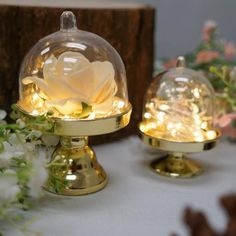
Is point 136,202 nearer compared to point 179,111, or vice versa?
point 136,202

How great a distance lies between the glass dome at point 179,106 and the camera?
83 cm

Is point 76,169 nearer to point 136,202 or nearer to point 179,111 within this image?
point 136,202

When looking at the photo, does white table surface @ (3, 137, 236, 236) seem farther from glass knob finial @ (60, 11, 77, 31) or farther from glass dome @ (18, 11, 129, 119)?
glass knob finial @ (60, 11, 77, 31)

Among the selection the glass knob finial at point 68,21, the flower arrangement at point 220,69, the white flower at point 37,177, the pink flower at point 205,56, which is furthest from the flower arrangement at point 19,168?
the pink flower at point 205,56

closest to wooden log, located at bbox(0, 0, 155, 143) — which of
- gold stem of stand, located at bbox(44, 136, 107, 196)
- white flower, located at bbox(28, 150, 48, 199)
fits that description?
gold stem of stand, located at bbox(44, 136, 107, 196)

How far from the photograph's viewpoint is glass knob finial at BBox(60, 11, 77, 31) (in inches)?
29.5

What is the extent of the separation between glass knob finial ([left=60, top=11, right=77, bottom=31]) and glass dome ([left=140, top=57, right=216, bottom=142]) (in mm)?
218

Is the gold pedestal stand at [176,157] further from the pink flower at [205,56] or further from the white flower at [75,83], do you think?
the pink flower at [205,56]

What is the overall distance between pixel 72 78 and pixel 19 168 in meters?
0.16

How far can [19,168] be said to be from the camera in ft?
Result: 2.10

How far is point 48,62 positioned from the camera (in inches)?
29.0

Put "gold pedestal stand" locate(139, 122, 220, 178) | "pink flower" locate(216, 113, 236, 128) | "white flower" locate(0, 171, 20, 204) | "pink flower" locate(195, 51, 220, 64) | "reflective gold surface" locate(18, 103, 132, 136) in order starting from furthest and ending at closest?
"pink flower" locate(195, 51, 220, 64) < "pink flower" locate(216, 113, 236, 128) < "gold pedestal stand" locate(139, 122, 220, 178) < "reflective gold surface" locate(18, 103, 132, 136) < "white flower" locate(0, 171, 20, 204)

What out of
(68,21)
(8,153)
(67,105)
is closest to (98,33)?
(68,21)

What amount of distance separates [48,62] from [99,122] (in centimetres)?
14
